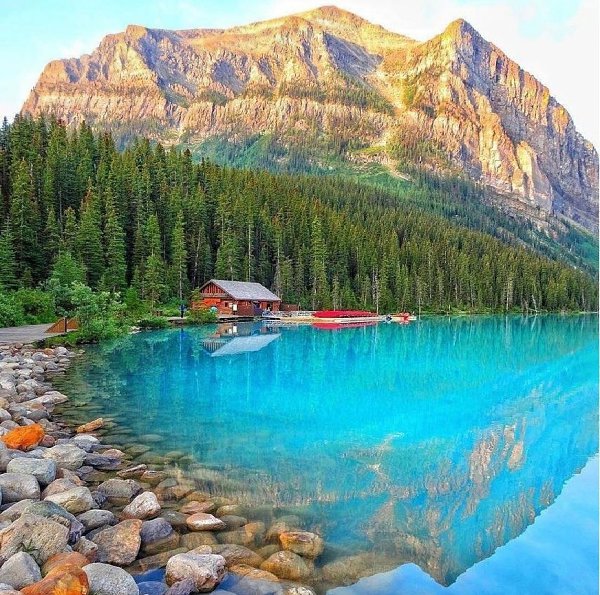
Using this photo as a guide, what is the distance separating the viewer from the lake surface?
367 inches

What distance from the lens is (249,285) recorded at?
69750mm

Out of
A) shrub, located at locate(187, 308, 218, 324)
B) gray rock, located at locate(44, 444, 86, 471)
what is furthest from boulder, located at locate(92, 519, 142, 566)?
shrub, located at locate(187, 308, 218, 324)

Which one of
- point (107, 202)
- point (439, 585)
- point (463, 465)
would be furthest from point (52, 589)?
point (107, 202)

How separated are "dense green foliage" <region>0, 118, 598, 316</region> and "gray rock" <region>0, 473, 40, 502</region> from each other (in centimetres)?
2434

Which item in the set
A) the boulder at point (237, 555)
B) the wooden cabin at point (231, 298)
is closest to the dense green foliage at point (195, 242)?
the wooden cabin at point (231, 298)

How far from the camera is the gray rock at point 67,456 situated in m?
10.4

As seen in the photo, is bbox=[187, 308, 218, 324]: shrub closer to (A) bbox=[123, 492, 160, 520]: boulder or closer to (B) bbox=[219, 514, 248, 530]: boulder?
(A) bbox=[123, 492, 160, 520]: boulder

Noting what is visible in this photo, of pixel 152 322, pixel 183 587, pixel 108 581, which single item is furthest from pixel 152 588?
pixel 152 322

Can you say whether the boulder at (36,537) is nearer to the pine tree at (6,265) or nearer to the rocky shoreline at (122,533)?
the rocky shoreline at (122,533)

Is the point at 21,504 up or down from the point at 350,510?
up

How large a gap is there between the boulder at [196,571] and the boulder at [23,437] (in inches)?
228

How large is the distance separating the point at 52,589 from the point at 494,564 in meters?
6.58

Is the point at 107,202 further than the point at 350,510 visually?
Yes

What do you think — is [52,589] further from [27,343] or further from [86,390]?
[27,343]
